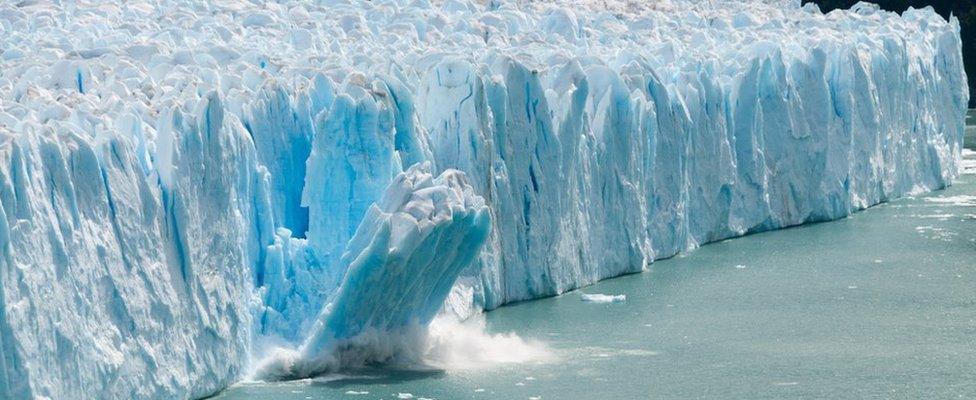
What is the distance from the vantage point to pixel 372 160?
36.9 feet

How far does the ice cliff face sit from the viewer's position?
904cm

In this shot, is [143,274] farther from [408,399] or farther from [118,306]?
[408,399]

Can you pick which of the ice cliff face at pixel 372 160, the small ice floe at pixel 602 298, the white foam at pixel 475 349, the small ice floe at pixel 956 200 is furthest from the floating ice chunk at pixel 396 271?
the small ice floe at pixel 956 200

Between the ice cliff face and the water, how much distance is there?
0.41 metres

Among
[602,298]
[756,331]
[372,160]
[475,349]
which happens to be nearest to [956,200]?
[602,298]

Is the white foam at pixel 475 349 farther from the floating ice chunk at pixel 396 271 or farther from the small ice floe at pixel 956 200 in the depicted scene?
the small ice floe at pixel 956 200

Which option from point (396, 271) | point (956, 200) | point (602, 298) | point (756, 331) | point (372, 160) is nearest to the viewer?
point (396, 271)

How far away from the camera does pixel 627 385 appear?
1058cm

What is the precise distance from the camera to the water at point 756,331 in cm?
1046

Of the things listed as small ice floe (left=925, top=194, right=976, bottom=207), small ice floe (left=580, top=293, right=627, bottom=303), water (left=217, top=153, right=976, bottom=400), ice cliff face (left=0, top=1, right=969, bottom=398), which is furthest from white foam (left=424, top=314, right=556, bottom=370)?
small ice floe (left=925, top=194, right=976, bottom=207)

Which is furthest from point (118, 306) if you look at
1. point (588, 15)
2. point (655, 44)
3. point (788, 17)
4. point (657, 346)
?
point (788, 17)

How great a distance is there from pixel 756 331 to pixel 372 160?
2791 millimetres

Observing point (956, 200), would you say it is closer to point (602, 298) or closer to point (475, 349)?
point (602, 298)

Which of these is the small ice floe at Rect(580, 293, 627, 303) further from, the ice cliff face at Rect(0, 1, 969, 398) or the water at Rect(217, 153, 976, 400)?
the ice cliff face at Rect(0, 1, 969, 398)
